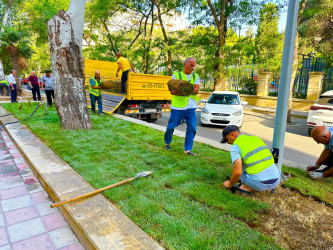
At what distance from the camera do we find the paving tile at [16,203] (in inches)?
111

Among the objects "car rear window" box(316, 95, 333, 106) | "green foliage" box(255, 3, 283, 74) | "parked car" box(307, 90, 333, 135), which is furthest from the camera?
"green foliage" box(255, 3, 283, 74)

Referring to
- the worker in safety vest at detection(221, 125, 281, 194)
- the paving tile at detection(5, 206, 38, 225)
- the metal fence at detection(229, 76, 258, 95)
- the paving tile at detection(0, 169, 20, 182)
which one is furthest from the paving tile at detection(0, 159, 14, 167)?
the metal fence at detection(229, 76, 258, 95)

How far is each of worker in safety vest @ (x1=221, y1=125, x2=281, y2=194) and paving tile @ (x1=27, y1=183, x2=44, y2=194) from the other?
2668 mm

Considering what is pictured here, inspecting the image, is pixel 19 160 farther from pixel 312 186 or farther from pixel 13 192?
pixel 312 186

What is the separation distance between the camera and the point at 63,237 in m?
2.32

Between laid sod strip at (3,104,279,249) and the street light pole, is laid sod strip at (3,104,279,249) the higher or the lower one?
the lower one

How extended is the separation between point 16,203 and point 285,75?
386 centimetres

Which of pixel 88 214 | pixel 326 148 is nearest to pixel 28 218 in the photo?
pixel 88 214

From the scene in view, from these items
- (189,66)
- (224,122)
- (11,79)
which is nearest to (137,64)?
(11,79)

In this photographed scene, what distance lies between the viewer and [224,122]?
8.70m

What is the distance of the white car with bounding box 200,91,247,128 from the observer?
860 centimetres

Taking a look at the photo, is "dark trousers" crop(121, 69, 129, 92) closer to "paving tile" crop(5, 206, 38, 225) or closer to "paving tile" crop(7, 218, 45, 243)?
"paving tile" crop(5, 206, 38, 225)

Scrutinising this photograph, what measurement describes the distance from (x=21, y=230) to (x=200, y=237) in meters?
1.85

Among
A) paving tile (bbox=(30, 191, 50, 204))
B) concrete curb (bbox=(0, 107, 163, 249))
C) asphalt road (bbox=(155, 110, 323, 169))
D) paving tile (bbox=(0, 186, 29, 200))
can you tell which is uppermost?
concrete curb (bbox=(0, 107, 163, 249))
